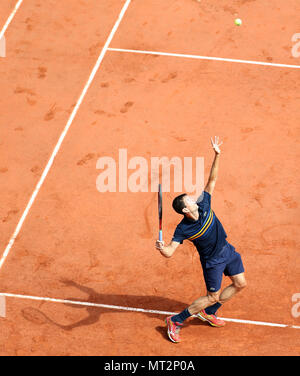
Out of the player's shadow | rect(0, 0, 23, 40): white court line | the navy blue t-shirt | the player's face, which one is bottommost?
the player's shadow

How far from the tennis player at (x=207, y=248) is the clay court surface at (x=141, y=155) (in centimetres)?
52

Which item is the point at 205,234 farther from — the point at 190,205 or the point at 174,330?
the point at 174,330

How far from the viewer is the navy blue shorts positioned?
24.8ft

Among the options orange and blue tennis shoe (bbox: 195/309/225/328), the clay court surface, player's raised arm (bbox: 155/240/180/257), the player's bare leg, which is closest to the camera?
player's raised arm (bbox: 155/240/180/257)

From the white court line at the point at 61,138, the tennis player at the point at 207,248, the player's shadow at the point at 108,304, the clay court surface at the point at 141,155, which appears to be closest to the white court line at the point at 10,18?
the clay court surface at the point at 141,155

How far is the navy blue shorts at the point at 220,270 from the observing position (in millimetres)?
7551

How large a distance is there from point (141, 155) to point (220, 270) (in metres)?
3.78

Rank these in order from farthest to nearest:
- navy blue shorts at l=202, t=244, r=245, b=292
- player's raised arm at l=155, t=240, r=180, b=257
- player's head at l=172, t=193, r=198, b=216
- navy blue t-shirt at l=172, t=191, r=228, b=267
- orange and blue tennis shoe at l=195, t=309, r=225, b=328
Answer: orange and blue tennis shoe at l=195, t=309, r=225, b=328
navy blue shorts at l=202, t=244, r=245, b=292
navy blue t-shirt at l=172, t=191, r=228, b=267
player's head at l=172, t=193, r=198, b=216
player's raised arm at l=155, t=240, r=180, b=257

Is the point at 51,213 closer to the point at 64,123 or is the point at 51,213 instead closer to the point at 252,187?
the point at 64,123

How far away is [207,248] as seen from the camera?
7.46 m

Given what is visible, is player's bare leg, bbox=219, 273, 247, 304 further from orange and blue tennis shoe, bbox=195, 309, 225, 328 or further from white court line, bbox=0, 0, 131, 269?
white court line, bbox=0, 0, 131, 269

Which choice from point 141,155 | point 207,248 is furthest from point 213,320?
point 141,155

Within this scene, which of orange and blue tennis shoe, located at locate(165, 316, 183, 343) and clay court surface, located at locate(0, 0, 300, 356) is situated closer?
orange and blue tennis shoe, located at locate(165, 316, 183, 343)

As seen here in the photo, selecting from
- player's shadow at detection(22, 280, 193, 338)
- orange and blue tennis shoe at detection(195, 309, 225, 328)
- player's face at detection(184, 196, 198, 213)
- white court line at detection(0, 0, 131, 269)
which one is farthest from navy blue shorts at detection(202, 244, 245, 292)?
white court line at detection(0, 0, 131, 269)
